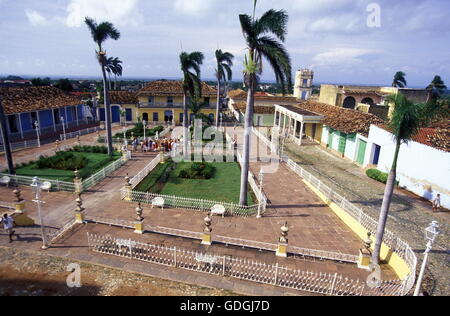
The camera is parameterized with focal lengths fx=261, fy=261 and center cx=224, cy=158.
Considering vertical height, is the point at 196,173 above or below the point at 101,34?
below

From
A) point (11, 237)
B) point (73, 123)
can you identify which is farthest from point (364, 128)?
point (73, 123)

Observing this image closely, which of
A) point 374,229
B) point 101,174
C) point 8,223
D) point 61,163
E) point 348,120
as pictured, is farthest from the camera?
point 348,120

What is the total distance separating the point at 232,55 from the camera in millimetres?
29609

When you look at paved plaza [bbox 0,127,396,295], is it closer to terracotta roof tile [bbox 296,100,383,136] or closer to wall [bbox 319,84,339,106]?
terracotta roof tile [bbox 296,100,383,136]

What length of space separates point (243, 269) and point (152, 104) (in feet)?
107

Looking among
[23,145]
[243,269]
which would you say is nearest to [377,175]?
[243,269]

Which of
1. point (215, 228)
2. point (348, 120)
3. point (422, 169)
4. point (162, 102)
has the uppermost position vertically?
point (162, 102)

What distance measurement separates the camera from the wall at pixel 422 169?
539 inches

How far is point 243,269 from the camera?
26.6ft

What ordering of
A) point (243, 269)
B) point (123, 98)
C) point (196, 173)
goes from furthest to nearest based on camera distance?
point (123, 98) < point (196, 173) < point (243, 269)

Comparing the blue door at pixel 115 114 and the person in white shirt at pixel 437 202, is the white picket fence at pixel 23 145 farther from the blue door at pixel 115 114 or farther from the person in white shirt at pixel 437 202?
the person in white shirt at pixel 437 202

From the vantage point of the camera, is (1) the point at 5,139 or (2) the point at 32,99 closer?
(1) the point at 5,139

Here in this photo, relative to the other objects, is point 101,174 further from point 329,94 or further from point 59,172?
point 329,94
